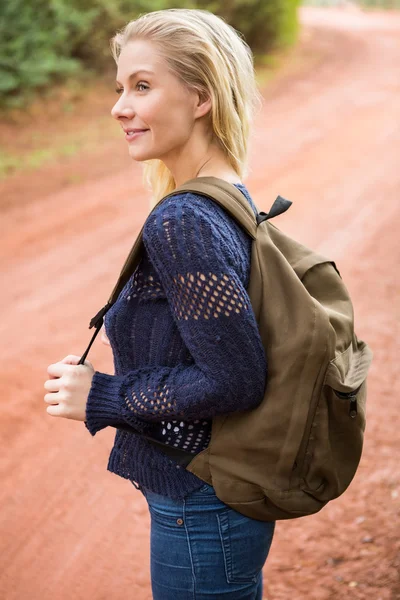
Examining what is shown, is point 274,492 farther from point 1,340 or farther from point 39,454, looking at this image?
point 1,340

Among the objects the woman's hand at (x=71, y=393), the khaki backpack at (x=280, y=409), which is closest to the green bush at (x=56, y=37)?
the woman's hand at (x=71, y=393)

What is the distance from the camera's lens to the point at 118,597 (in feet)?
10.6

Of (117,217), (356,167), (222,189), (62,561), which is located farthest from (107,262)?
(222,189)

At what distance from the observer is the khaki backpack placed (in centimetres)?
168

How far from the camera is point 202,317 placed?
1562 millimetres

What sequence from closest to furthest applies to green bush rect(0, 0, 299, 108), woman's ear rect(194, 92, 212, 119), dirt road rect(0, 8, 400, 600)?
Answer: woman's ear rect(194, 92, 212, 119), dirt road rect(0, 8, 400, 600), green bush rect(0, 0, 299, 108)

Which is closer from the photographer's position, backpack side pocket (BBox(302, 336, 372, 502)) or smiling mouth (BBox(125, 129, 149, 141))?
backpack side pocket (BBox(302, 336, 372, 502))

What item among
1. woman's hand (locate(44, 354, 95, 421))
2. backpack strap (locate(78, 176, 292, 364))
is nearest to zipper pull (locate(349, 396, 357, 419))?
backpack strap (locate(78, 176, 292, 364))

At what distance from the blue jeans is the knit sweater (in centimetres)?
5

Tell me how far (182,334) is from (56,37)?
12819mm

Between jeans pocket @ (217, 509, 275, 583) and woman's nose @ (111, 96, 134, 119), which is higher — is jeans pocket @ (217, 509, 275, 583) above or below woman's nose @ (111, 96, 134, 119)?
below

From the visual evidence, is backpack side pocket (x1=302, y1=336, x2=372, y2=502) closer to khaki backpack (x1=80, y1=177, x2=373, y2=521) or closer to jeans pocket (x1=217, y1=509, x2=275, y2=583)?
khaki backpack (x1=80, y1=177, x2=373, y2=521)

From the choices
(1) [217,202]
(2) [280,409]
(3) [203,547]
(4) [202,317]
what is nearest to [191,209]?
(1) [217,202]

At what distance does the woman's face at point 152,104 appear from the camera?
178cm
